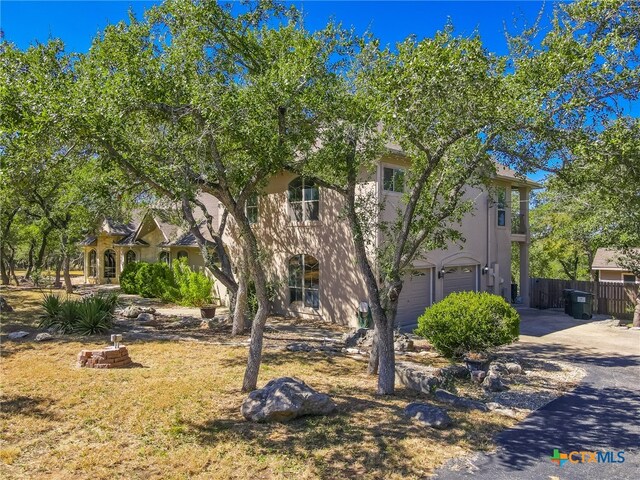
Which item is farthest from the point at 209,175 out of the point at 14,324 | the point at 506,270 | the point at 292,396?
the point at 506,270

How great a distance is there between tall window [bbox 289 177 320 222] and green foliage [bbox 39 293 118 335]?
7.18 m

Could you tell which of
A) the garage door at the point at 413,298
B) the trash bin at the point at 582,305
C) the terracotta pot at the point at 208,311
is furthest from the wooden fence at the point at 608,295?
the terracotta pot at the point at 208,311

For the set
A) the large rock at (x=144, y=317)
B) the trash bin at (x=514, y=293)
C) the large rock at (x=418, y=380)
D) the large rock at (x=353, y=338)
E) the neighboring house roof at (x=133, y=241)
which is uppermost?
the neighboring house roof at (x=133, y=241)

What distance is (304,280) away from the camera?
17.2 meters

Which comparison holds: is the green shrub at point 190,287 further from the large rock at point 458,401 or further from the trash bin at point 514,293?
the trash bin at point 514,293

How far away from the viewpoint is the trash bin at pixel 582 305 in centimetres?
1802

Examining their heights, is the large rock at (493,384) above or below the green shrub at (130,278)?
below

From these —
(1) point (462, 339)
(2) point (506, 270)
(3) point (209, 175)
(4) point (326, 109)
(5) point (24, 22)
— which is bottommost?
(1) point (462, 339)

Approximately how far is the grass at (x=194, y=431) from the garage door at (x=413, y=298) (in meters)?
6.68

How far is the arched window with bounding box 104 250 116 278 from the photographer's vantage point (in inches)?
1224

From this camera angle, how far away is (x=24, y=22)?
8711 millimetres

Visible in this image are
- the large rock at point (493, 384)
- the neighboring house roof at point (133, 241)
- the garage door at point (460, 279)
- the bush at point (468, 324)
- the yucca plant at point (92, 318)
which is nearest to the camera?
the large rock at point (493, 384)

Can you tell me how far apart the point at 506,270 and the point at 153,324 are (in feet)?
50.5

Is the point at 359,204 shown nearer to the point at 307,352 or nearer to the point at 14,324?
the point at 307,352
